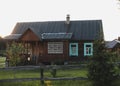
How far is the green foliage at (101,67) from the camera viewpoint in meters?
15.2

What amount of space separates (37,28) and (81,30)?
19.0 feet

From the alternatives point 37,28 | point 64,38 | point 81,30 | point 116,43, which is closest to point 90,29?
point 81,30

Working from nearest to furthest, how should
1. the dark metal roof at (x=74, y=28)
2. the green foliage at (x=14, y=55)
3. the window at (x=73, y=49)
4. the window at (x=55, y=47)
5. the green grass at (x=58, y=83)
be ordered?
the green grass at (x=58, y=83), the green foliage at (x=14, y=55), the window at (x=55, y=47), the window at (x=73, y=49), the dark metal roof at (x=74, y=28)

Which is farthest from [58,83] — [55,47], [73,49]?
[73,49]

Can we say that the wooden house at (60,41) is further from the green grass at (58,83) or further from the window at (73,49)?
the green grass at (58,83)

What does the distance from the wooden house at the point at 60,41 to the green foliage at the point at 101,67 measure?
2046 centimetres

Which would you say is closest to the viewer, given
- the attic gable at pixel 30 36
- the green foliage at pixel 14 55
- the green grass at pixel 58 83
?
the green grass at pixel 58 83

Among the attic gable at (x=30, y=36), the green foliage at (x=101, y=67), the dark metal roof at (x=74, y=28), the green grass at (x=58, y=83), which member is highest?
the dark metal roof at (x=74, y=28)

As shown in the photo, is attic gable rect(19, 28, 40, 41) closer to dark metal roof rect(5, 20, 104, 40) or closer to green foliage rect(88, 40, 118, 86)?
dark metal roof rect(5, 20, 104, 40)

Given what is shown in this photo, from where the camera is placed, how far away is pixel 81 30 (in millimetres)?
38875

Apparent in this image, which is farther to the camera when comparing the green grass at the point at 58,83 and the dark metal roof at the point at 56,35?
the dark metal roof at the point at 56,35

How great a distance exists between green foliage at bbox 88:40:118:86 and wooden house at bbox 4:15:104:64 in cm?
2046

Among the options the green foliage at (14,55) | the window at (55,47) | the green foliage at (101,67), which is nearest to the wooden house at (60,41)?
the window at (55,47)

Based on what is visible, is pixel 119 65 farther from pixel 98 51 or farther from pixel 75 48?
pixel 75 48
